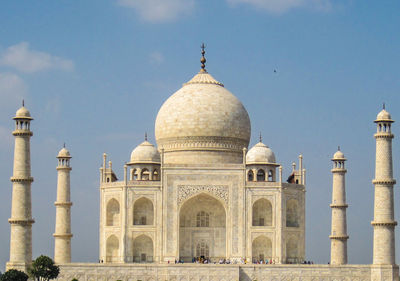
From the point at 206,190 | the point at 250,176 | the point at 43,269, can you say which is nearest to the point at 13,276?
the point at 43,269

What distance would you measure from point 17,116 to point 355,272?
15684mm

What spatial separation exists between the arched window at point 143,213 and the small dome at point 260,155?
5133mm

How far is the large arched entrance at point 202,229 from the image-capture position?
43.1 m

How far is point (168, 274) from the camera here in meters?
39.4

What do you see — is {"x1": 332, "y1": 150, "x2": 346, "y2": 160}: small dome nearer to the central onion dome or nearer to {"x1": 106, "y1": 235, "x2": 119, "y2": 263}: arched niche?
the central onion dome

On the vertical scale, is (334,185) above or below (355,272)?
above

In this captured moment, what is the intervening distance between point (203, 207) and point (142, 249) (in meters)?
3.43

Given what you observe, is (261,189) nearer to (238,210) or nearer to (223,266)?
(238,210)

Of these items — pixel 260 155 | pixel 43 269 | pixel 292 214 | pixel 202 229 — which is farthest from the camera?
pixel 260 155

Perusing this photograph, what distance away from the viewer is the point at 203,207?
4362cm

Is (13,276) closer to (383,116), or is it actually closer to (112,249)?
(112,249)

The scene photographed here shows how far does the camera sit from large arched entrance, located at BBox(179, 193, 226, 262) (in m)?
43.1

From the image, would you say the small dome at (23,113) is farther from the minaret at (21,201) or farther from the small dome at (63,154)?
the small dome at (63,154)

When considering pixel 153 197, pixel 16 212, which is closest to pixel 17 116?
pixel 16 212
